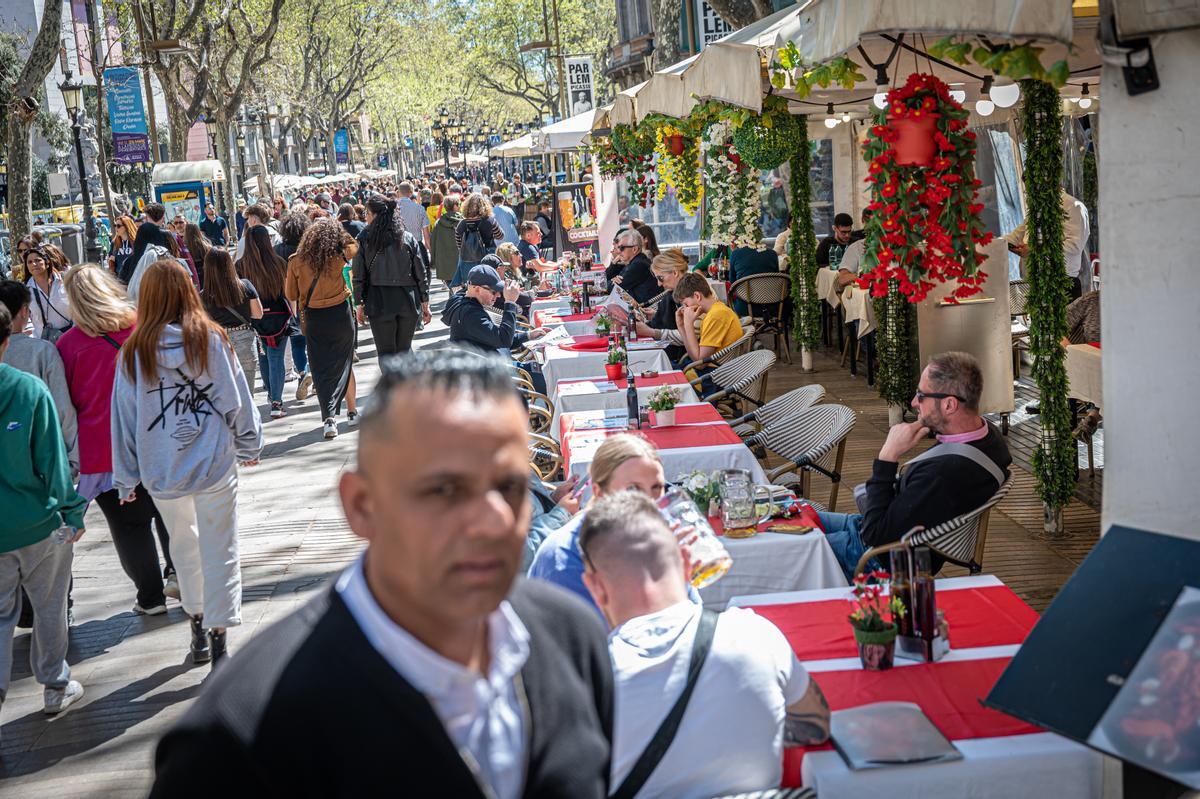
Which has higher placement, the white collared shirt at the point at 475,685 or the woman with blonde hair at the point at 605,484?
the white collared shirt at the point at 475,685

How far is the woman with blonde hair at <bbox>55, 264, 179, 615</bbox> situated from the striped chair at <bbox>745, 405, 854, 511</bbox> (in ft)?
11.2

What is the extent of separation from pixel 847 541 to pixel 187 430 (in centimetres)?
314

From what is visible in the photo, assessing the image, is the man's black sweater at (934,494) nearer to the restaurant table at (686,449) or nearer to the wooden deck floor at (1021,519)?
the restaurant table at (686,449)

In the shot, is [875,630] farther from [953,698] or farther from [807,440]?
[807,440]

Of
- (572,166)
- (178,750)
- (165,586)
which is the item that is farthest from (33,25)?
(178,750)

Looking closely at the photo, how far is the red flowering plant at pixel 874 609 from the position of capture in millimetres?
3609

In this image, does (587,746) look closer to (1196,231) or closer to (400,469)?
(400,469)

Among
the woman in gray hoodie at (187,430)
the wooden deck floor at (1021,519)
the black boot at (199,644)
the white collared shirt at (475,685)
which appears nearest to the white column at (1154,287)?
the wooden deck floor at (1021,519)

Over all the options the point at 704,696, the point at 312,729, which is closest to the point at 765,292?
the point at 704,696

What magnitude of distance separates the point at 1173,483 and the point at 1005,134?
12.8 meters

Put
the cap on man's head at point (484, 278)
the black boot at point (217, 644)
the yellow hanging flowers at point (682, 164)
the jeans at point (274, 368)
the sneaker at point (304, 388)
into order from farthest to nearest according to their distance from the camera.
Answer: the yellow hanging flowers at point (682, 164), the sneaker at point (304, 388), the jeans at point (274, 368), the cap on man's head at point (484, 278), the black boot at point (217, 644)

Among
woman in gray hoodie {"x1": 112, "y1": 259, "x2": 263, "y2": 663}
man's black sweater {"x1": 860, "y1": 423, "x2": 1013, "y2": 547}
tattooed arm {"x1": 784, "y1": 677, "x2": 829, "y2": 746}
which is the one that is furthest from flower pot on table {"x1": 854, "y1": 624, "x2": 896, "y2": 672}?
woman in gray hoodie {"x1": 112, "y1": 259, "x2": 263, "y2": 663}

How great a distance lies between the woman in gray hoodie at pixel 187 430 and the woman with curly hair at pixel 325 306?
5330mm

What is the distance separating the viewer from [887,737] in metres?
3.12
